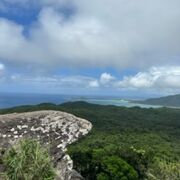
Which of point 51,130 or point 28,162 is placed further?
point 51,130

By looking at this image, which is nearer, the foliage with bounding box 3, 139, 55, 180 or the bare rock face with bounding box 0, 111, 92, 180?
the foliage with bounding box 3, 139, 55, 180

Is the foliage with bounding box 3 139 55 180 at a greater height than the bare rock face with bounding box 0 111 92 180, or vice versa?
the bare rock face with bounding box 0 111 92 180

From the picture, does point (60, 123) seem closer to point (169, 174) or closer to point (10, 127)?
point (10, 127)

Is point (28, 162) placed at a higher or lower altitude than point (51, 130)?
lower

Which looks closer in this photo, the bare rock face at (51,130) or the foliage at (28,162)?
the foliage at (28,162)

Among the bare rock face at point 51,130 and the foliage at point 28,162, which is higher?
the bare rock face at point 51,130
